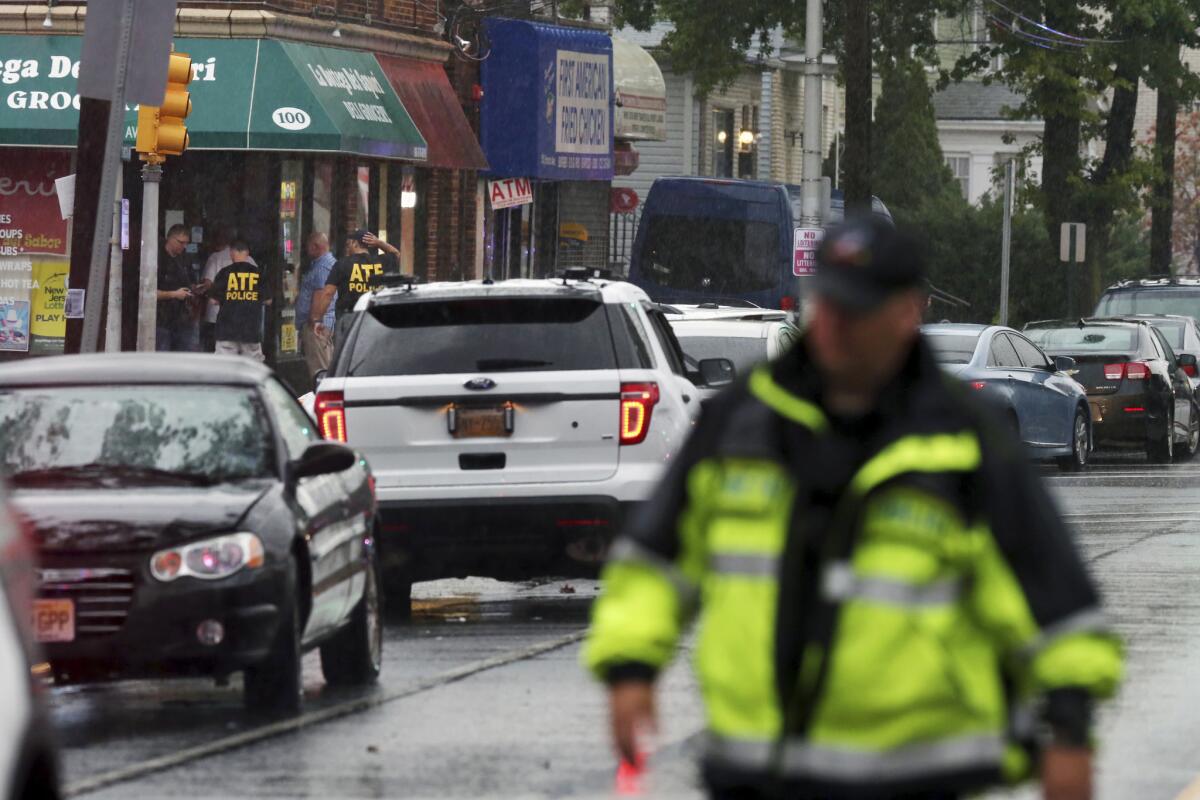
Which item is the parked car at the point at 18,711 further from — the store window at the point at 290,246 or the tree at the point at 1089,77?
the tree at the point at 1089,77

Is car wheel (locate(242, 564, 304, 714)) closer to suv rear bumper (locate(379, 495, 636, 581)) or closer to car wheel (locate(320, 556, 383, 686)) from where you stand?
car wheel (locate(320, 556, 383, 686))

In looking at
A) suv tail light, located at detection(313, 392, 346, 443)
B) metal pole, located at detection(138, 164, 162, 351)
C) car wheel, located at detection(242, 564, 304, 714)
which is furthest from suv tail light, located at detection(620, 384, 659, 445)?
metal pole, located at detection(138, 164, 162, 351)

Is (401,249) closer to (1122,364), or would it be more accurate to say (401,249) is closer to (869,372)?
(1122,364)

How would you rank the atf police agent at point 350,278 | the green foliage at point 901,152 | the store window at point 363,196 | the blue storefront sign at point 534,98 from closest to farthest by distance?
the atf police agent at point 350,278 < the store window at point 363,196 < the blue storefront sign at point 534,98 < the green foliage at point 901,152

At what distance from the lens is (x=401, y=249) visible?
33219 mm

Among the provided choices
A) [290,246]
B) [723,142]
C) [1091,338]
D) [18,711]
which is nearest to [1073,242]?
[1091,338]

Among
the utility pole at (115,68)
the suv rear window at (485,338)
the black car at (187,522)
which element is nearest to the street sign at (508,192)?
the utility pole at (115,68)

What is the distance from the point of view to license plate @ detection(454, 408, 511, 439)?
504 inches

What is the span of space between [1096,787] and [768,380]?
450cm

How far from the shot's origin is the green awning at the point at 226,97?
88.2 feet

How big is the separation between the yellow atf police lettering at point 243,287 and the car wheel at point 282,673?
1538 cm

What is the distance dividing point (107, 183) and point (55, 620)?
267 inches

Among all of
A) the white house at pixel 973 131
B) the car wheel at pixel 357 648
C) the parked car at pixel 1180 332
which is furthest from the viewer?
the white house at pixel 973 131

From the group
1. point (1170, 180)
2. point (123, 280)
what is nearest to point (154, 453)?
point (123, 280)
